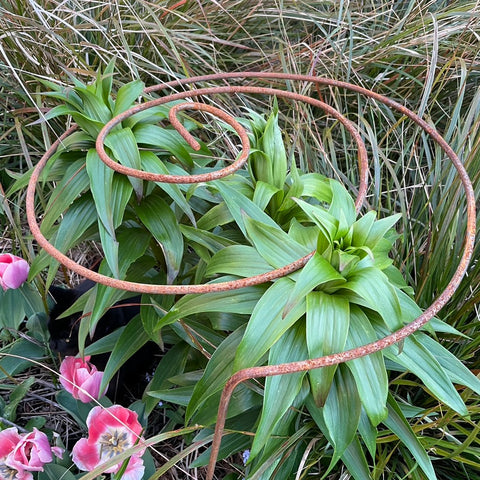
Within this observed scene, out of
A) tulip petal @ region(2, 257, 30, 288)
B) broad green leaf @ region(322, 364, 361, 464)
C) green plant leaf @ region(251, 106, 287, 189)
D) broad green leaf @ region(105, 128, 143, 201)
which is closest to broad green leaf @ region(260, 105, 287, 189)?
green plant leaf @ region(251, 106, 287, 189)

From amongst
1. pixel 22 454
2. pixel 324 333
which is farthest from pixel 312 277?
pixel 22 454

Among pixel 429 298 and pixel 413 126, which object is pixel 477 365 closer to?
pixel 429 298

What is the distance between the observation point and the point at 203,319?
0.90 metres

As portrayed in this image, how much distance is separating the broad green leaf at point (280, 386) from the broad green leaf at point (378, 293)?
0.09 m

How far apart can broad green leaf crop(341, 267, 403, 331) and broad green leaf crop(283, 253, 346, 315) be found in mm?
21

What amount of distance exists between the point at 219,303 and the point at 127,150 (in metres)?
0.26

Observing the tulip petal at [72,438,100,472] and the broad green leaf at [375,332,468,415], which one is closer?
the broad green leaf at [375,332,468,415]

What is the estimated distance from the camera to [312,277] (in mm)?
631

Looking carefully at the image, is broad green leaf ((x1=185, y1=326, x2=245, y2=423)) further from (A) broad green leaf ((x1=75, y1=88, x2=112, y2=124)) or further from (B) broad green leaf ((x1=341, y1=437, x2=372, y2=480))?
(A) broad green leaf ((x1=75, y1=88, x2=112, y2=124))

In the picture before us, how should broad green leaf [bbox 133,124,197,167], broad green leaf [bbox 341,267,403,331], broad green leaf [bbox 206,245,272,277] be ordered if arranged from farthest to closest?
broad green leaf [bbox 133,124,197,167] < broad green leaf [bbox 206,245,272,277] < broad green leaf [bbox 341,267,403,331]

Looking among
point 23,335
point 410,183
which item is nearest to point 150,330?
point 23,335

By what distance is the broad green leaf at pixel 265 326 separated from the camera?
637 millimetres

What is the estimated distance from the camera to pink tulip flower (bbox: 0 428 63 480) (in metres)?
0.77

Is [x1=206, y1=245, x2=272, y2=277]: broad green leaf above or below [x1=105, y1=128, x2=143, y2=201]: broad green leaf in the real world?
below
